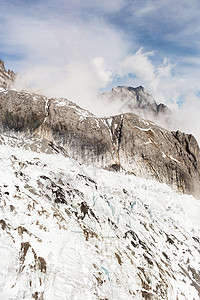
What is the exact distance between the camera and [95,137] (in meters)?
69.2

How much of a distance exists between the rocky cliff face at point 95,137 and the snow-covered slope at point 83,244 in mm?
28401

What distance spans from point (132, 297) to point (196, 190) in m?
59.8

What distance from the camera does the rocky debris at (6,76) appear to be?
14230 cm

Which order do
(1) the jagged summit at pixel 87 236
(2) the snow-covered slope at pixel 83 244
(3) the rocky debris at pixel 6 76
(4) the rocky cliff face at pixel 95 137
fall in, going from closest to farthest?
(2) the snow-covered slope at pixel 83 244
(1) the jagged summit at pixel 87 236
(4) the rocky cliff face at pixel 95 137
(3) the rocky debris at pixel 6 76

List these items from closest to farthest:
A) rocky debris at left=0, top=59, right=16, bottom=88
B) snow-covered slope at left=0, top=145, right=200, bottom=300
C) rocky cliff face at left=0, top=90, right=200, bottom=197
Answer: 1. snow-covered slope at left=0, top=145, right=200, bottom=300
2. rocky cliff face at left=0, top=90, right=200, bottom=197
3. rocky debris at left=0, top=59, right=16, bottom=88

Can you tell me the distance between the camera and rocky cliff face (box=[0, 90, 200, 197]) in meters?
66.9

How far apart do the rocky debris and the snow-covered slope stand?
129313mm

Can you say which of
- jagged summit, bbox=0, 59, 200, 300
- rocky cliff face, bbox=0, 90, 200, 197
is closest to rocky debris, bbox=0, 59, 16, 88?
rocky cliff face, bbox=0, 90, 200, 197

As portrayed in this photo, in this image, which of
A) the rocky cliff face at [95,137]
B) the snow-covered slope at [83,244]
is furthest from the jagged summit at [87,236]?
the rocky cliff face at [95,137]

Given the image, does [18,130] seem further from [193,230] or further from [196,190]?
[196,190]

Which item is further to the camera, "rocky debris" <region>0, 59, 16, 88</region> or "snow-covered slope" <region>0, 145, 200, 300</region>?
"rocky debris" <region>0, 59, 16, 88</region>

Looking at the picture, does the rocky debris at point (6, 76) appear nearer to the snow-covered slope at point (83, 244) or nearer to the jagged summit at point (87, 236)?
the jagged summit at point (87, 236)

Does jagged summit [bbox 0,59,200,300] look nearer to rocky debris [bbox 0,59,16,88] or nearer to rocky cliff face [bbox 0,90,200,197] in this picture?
rocky cliff face [bbox 0,90,200,197]

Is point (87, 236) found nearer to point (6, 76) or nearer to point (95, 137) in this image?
point (95, 137)
